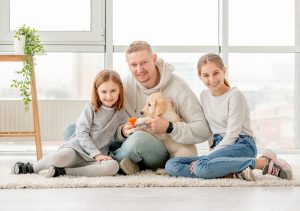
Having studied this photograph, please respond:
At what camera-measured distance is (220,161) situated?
8.86 ft

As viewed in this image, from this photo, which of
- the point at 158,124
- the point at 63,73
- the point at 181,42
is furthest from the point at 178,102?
the point at 63,73

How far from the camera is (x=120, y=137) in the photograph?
311cm

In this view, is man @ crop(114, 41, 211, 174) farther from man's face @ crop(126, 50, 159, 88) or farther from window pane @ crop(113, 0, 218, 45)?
window pane @ crop(113, 0, 218, 45)

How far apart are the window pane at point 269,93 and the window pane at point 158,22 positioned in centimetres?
42

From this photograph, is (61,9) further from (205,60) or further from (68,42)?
(205,60)

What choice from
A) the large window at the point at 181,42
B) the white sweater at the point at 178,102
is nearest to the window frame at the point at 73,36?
the large window at the point at 181,42

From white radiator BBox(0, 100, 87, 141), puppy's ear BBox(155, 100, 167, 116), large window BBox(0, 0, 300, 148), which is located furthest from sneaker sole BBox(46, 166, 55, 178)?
large window BBox(0, 0, 300, 148)

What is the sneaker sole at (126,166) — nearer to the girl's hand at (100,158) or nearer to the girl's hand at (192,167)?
the girl's hand at (100,158)

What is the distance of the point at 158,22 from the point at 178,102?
165 centimetres

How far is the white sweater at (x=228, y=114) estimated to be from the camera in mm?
2871

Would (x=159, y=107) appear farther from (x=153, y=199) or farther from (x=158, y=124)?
(x=153, y=199)

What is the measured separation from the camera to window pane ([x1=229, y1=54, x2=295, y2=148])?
4699mm

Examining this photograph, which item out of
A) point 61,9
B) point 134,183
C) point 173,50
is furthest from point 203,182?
point 61,9

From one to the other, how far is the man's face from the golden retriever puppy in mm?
124
